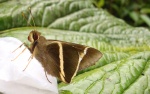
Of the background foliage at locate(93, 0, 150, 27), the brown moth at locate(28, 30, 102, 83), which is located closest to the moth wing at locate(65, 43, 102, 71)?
the brown moth at locate(28, 30, 102, 83)

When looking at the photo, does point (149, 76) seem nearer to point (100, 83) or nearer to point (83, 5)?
point (100, 83)

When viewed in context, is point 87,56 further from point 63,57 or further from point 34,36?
point 34,36

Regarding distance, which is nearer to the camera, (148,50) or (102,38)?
(148,50)

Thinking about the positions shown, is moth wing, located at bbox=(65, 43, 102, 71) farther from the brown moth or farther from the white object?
the white object

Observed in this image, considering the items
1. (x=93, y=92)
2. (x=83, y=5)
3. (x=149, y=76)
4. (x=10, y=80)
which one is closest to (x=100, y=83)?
(x=93, y=92)

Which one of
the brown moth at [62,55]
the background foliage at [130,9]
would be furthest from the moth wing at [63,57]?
the background foliage at [130,9]

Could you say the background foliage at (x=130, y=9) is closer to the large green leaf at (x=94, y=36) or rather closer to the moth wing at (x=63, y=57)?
the large green leaf at (x=94, y=36)

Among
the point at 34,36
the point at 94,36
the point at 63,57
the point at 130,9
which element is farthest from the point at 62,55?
the point at 130,9
